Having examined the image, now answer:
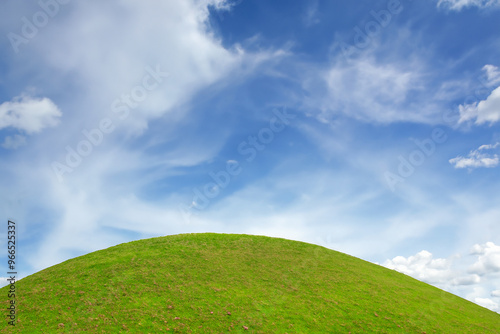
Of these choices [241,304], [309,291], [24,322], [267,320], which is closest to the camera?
[24,322]

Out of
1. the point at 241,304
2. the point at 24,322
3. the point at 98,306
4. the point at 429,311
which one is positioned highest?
the point at 429,311

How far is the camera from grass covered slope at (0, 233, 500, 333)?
31641 mm

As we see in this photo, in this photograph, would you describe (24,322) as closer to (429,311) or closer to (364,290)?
(364,290)

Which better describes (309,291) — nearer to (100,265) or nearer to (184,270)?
(184,270)

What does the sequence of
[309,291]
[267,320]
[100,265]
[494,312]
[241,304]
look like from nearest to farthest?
[267,320]
[241,304]
[309,291]
[100,265]
[494,312]

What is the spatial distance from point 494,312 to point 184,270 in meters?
52.4

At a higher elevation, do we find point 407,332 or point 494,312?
point 494,312

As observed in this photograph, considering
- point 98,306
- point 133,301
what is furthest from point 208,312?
point 98,306

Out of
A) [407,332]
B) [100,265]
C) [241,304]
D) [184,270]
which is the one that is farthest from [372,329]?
[100,265]

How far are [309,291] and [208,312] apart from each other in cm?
1439

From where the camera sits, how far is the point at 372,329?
33438mm

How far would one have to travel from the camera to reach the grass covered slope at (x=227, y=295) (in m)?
31.6

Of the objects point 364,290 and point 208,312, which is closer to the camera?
point 208,312

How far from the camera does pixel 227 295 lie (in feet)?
121
